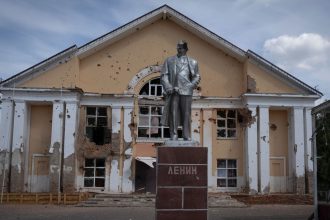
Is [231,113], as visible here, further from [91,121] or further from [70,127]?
[70,127]

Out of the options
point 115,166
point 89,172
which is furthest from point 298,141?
point 89,172

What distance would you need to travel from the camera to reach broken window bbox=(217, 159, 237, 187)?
24719mm

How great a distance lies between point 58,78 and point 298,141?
42.1 feet

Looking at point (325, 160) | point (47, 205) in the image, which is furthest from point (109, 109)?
point (325, 160)

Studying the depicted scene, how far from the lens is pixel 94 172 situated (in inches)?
960

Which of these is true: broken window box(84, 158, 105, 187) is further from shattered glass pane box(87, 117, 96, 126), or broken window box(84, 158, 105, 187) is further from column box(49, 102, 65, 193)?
shattered glass pane box(87, 117, 96, 126)

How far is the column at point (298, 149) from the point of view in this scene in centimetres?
2414

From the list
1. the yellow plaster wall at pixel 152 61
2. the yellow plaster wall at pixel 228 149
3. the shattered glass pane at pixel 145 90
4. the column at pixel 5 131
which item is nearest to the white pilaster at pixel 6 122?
the column at pixel 5 131

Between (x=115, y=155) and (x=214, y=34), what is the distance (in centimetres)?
820

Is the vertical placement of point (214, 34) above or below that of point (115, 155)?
above

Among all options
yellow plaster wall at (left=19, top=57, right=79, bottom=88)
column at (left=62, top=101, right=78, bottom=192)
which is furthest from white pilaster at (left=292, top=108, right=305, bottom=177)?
yellow plaster wall at (left=19, top=57, right=79, bottom=88)

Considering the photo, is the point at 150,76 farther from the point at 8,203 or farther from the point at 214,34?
the point at 8,203

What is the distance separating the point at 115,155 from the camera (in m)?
24.3

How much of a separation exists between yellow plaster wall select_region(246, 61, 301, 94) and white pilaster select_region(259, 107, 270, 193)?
1118 millimetres
